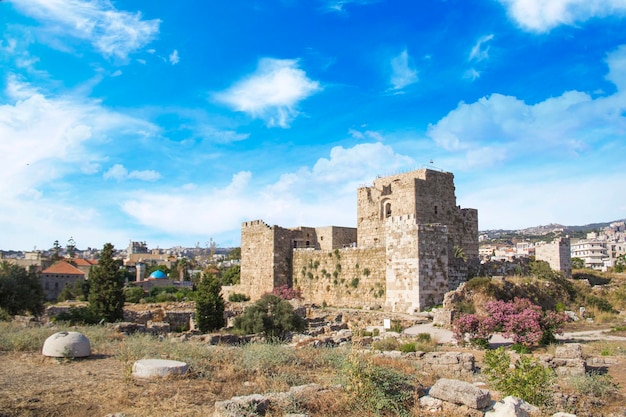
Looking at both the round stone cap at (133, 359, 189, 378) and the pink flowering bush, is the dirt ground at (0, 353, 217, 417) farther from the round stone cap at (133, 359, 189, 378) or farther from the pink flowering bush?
the pink flowering bush

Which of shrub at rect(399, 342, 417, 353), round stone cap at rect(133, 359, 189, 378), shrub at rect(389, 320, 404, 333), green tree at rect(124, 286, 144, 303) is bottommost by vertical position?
green tree at rect(124, 286, 144, 303)

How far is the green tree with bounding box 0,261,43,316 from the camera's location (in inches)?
830

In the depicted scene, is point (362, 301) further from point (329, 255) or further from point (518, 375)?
point (518, 375)

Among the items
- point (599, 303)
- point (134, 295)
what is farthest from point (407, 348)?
point (134, 295)

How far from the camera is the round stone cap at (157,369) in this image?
8.48 metres

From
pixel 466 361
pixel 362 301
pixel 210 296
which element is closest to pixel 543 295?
pixel 362 301

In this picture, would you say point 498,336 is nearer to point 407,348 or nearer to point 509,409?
point 407,348

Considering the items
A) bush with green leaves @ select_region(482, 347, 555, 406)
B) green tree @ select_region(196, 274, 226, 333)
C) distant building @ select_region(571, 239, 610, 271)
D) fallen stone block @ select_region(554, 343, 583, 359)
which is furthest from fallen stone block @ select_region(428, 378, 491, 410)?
distant building @ select_region(571, 239, 610, 271)

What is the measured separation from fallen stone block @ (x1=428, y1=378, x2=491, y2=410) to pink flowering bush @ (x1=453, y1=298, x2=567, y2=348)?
307 inches

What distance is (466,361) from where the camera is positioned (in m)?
12.0

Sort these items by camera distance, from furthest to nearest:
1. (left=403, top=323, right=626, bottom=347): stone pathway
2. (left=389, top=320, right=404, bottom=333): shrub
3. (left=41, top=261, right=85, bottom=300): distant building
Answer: (left=41, top=261, right=85, bottom=300): distant building < (left=389, top=320, right=404, bottom=333): shrub < (left=403, top=323, right=626, bottom=347): stone pathway

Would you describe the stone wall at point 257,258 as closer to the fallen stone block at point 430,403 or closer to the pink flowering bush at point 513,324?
the pink flowering bush at point 513,324

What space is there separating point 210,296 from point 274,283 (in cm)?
1064

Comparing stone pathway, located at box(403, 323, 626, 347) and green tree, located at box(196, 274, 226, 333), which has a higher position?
green tree, located at box(196, 274, 226, 333)
